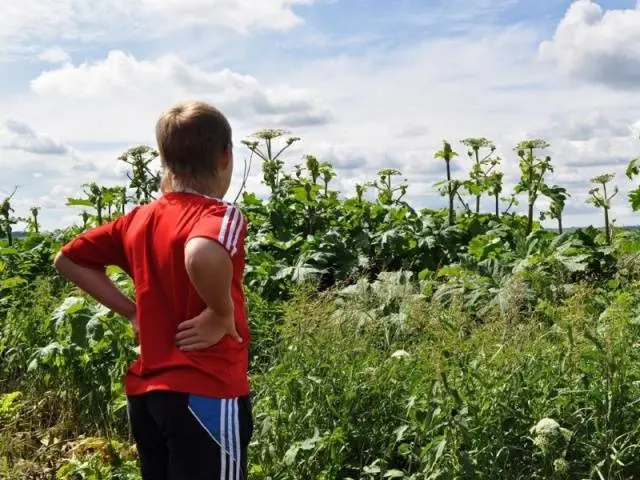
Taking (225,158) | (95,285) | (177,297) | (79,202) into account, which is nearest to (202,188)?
(225,158)

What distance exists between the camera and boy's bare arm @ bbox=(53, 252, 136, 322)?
3180 mm

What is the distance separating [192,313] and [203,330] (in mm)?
84

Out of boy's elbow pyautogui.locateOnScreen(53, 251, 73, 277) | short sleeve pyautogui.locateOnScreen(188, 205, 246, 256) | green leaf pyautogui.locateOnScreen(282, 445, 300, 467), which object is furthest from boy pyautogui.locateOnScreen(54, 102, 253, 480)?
green leaf pyautogui.locateOnScreen(282, 445, 300, 467)

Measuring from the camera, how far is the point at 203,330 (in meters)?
2.71

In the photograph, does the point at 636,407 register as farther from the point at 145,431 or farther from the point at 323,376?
the point at 145,431

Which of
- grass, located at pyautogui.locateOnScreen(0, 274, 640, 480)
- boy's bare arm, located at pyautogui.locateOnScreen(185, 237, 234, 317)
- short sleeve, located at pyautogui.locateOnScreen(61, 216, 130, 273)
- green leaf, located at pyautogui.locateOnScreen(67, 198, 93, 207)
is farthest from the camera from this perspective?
green leaf, located at pyautogui.locateOnScreen(67, 198, 93, 207)

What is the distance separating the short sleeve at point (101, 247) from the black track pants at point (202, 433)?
0.58 meters

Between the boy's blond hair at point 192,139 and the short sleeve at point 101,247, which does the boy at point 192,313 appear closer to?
the boy's blond hair at point 192,139

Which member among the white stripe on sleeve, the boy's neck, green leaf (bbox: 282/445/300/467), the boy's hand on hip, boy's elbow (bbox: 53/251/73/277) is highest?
the boy's neck

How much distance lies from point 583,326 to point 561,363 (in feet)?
0.84

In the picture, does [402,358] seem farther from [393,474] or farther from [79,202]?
[79,202]

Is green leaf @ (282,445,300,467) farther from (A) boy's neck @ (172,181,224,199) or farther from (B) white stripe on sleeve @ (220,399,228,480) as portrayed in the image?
(A) boy's neck @ (172,181,224,199)

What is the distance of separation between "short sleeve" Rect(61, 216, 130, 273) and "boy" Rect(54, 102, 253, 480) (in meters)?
0.25

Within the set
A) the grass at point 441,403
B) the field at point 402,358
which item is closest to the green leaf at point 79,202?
the field at point 402,358
